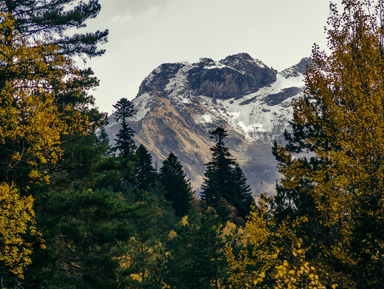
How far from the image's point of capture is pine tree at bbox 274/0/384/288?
6461 mm

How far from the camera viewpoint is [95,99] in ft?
67.9

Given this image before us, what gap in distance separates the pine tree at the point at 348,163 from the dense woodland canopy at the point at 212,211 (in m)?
0.04

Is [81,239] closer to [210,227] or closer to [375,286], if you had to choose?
[210,227]

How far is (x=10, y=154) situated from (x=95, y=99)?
45.5 ft

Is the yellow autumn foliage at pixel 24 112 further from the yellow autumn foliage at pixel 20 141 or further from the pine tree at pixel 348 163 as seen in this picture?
the pine tree at pixel 348 163

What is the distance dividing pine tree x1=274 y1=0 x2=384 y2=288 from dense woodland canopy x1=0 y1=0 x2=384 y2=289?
45mm

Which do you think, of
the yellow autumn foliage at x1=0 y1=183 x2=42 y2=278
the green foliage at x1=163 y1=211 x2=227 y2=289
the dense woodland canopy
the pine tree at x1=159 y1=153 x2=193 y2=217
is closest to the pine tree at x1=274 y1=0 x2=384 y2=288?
the dense woodland canopy

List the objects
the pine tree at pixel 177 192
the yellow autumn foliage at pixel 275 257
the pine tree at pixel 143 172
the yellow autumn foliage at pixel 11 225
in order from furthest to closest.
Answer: the pine tree at pixel 143 172
the pine tree at pixel 177 192
the yellow autumn foliage at pixel 11 225
the yellow autumn foliage at pixel 275 257

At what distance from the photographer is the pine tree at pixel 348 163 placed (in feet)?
21.2

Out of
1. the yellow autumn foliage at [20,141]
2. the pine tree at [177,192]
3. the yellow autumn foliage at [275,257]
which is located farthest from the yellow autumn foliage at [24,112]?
the pine tree at [177,192]

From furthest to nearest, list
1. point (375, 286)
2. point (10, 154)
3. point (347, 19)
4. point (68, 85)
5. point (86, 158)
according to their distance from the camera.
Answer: point (68, 85) < point (86, 158) < point (347, 19) < point (10, 154) < point (375, 286)

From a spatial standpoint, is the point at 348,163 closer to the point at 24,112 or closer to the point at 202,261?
the point at 202,261

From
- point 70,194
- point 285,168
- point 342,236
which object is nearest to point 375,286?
point 342,236

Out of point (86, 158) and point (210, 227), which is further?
point (210, 227)
